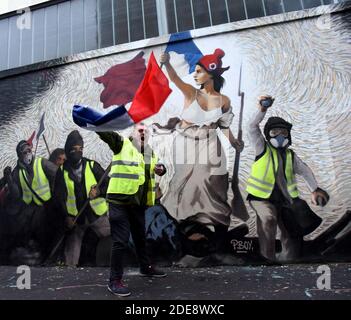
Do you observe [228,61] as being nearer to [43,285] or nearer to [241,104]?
[241,104]

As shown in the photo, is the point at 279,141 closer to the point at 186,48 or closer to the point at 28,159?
the point at 186,48

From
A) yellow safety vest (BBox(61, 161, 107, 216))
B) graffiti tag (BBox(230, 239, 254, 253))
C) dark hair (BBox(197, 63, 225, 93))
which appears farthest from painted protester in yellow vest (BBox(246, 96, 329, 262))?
yellow safety vest (BBox(61, 161, 107, 216))

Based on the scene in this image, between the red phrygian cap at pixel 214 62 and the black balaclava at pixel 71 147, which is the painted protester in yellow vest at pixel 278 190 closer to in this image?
the red phrygian cap at pixel 214 62

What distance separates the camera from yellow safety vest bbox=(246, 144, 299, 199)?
441 centimetres

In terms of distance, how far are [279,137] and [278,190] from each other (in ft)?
2.41

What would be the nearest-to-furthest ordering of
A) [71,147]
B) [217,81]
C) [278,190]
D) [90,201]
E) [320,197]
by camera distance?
[320,197]
[278,190]
[217,81]
[90,201]
[71,147]

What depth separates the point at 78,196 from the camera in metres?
5.23

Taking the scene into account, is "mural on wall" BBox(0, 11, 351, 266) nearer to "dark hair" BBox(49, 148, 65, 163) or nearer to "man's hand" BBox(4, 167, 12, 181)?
A: "dark hair" BBox(49, 148, 65, 163)

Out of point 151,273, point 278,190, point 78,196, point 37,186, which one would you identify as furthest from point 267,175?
point 37,186

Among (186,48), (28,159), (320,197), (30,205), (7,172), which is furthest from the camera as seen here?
(7,172)

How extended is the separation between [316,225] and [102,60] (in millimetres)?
4106

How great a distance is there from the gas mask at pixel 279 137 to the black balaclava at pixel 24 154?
399 cm
